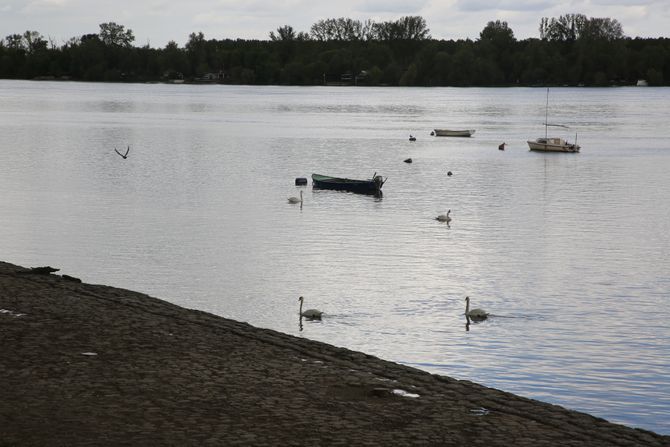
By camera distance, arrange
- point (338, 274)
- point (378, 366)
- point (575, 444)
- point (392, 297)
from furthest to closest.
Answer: point (338, 274), point (392, 297), point (378, 366), point (575, 444)

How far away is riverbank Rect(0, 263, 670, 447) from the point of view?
10.2 meters

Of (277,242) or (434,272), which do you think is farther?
(277,242)

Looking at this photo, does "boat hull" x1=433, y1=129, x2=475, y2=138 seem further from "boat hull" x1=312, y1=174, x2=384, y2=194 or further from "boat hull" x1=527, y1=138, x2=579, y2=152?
"boat hull" x1=312, y1=174, x2=384, y2=194

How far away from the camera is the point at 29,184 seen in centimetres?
5006

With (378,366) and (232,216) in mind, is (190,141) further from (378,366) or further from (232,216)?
(378,366)

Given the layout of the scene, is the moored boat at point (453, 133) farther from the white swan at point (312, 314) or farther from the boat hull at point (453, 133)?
the white swan at point (312, 314)

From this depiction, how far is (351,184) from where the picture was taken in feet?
167

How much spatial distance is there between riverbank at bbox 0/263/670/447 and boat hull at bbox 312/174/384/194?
113 ft

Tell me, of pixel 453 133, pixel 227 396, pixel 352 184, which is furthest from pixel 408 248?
pixel 453 133

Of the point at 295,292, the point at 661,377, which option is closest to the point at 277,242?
the point at 295,292

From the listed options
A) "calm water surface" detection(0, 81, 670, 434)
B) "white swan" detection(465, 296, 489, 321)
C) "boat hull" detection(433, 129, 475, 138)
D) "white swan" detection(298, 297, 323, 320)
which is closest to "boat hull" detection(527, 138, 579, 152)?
"calm water surface" detection(0, 81, 670, 434)

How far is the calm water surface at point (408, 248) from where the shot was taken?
67.8ft

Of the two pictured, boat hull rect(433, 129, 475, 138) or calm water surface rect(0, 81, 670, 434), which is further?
boat hull rect(433, 129, 475, 138)

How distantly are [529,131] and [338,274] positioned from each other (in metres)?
85.3
